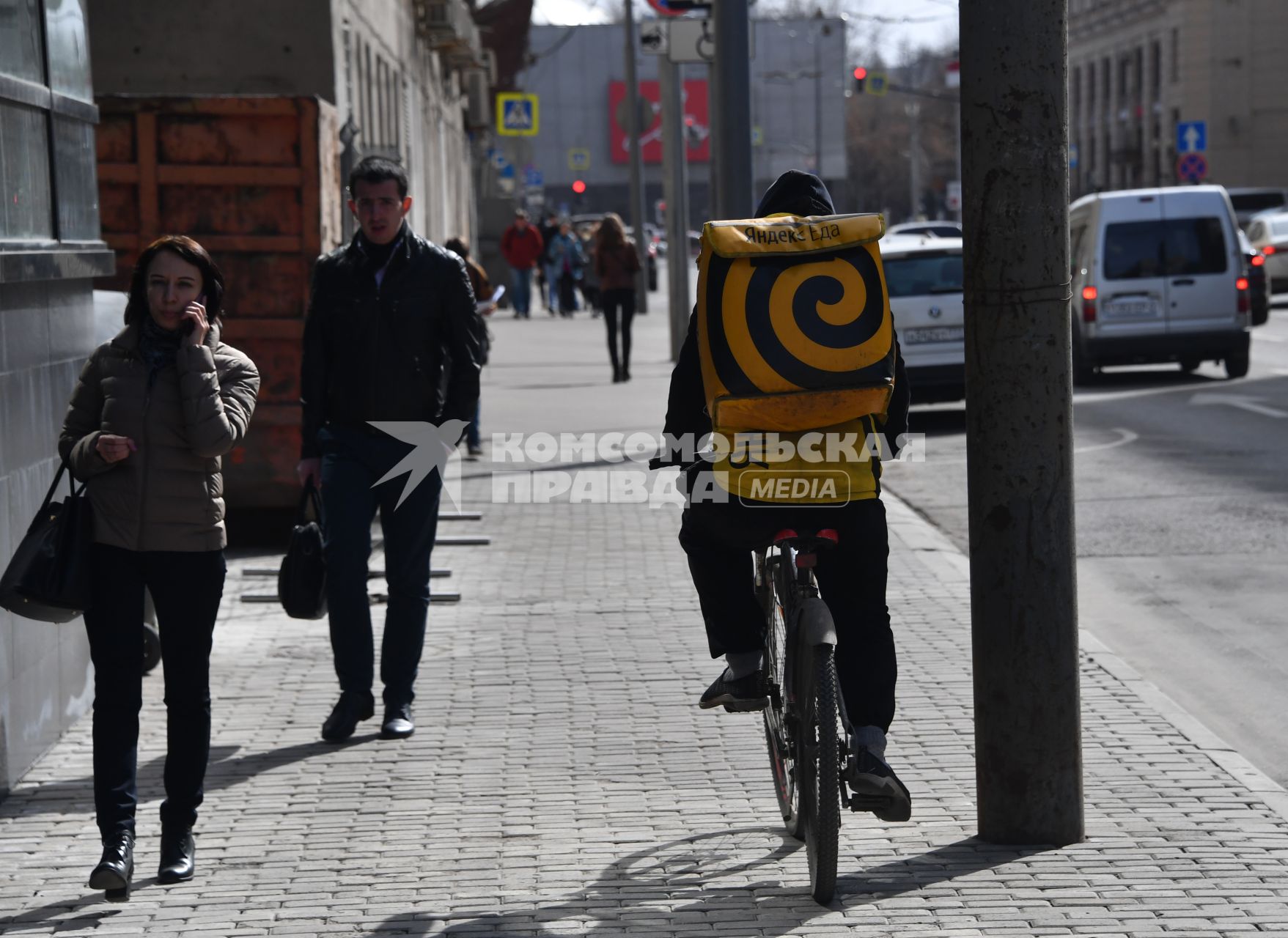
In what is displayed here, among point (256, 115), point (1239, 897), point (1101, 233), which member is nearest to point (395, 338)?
point (1239, 897)

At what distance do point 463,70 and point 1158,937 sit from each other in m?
37.1

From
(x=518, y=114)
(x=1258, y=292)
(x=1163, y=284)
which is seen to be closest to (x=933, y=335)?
(x=1163, y=284)

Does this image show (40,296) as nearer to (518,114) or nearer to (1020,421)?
(1020,421)

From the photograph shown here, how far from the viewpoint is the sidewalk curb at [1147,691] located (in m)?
5.60

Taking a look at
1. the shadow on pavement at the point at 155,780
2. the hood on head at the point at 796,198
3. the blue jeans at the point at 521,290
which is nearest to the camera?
the hood on head at the point at 796,198

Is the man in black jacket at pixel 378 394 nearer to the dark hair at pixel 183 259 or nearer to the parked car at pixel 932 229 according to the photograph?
the dark hair at pixel 183 259

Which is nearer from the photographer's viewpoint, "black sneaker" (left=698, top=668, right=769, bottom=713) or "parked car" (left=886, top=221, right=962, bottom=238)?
"black sneaker" (left=698, top=668, right=769, bottom=713)

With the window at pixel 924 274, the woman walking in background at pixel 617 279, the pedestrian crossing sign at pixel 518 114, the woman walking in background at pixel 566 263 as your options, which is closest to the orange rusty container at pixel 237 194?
the window at pixel 924 274

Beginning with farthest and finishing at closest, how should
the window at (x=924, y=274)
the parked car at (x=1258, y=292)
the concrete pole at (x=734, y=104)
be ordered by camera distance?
the parked car at (x=1258, y=292) < the window at (x=924, y=274) < the concrete pole at (x=734, y=104)

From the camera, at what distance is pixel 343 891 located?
16.0ft

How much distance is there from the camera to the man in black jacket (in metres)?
6.62

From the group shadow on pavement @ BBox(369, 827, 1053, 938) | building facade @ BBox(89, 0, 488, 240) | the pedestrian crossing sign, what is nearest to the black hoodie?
shadow on pavement @ BBox(369, 827, 1053, 938)

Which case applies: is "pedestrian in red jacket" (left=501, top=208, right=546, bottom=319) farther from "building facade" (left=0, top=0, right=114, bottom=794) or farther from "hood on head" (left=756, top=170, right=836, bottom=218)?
"hood on head" (left=756, top=170, right=836, bottom=218)

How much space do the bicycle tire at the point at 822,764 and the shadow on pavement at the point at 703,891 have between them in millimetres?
111
